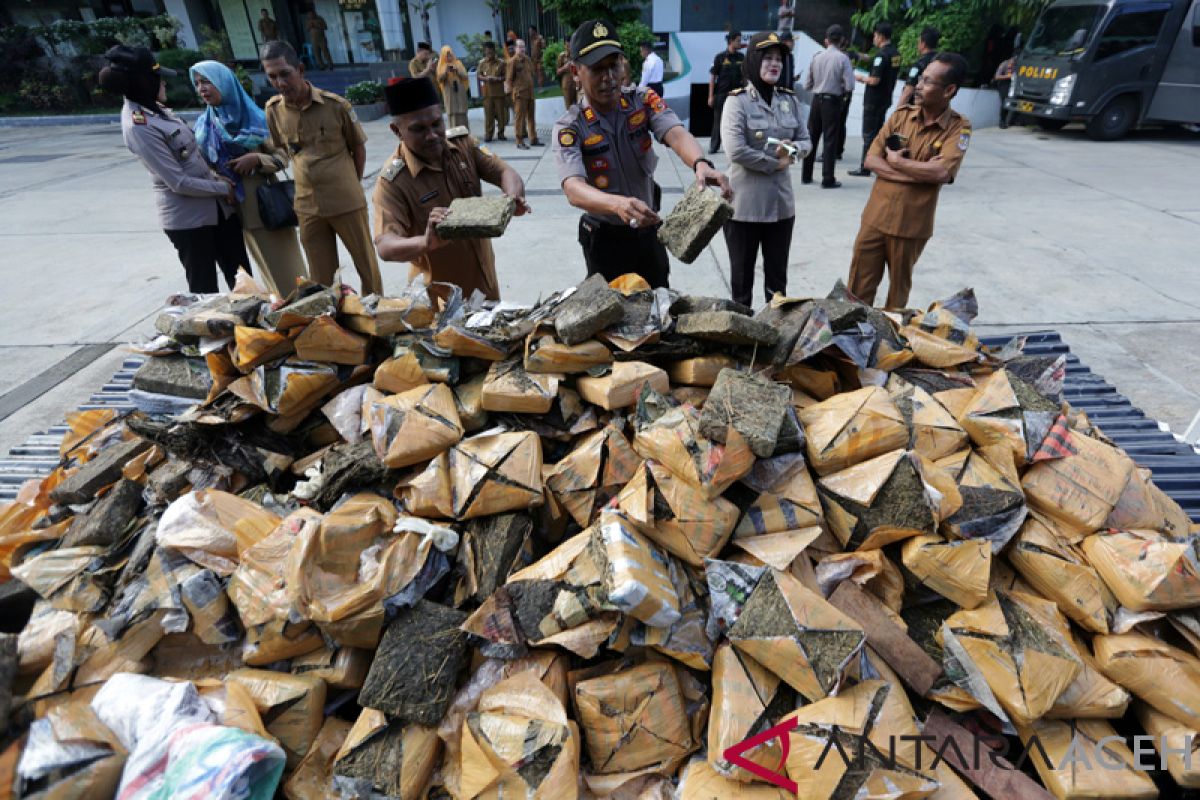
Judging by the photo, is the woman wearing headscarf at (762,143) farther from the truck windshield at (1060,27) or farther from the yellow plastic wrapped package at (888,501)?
the truck windshield at (1060,27)

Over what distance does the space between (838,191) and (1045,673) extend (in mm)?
7234

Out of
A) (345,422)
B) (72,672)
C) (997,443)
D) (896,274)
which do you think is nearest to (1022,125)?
(896,274)

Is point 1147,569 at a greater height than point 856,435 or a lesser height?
lesser

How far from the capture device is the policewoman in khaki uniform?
8.30 ft

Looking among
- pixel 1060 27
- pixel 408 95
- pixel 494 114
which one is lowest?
pixel 494 114

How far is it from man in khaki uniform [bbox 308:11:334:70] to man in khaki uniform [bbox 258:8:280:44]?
1.07 metres

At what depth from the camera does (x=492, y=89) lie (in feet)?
34.4

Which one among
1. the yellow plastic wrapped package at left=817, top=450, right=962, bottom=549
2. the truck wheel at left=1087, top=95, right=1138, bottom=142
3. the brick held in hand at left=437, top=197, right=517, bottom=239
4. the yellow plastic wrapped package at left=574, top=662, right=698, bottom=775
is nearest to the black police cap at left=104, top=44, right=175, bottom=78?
the brick held in hand at left=437, top=197, right=517, bottom=239

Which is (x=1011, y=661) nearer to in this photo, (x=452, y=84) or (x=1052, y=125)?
(x=452, y=84)

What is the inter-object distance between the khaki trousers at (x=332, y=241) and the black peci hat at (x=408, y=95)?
4.96 ft

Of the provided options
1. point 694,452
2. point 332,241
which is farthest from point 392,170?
point 694,452

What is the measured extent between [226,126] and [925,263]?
5.43m

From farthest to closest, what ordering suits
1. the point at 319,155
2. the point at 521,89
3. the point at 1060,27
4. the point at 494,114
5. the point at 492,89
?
the point at 494,114
the point at 492,89
the point at 521,89
the point at 1060,27
the point at 319,155

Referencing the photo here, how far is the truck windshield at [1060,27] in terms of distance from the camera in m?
9.45
